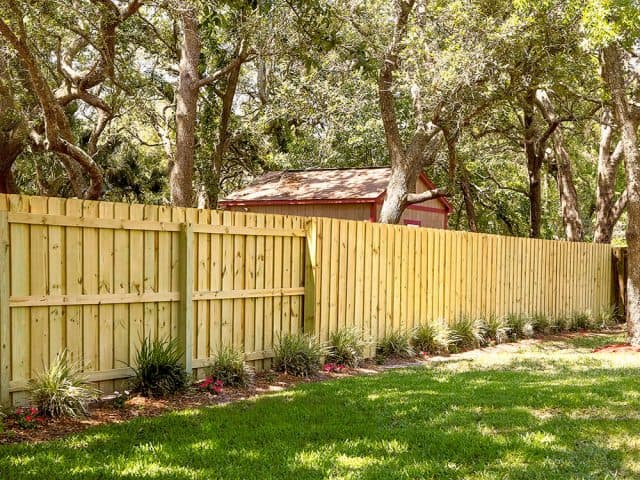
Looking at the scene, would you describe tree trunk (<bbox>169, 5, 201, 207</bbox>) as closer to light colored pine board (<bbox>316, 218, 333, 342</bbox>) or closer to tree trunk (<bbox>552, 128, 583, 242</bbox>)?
light colored pine board (<bbox>316, 218, 333, 342</bbox>)

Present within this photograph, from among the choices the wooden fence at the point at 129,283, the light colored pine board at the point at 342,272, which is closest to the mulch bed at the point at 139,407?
the wooden fence at the point at 129,283

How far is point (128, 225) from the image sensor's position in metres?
6.27

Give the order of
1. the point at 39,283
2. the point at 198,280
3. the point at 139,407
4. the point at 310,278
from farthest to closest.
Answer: the point at 310,278 → the point at 198,280 → the point at 139,407 → the point at 39,283

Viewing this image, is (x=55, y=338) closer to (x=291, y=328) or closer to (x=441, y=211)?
(x=291, y=328)

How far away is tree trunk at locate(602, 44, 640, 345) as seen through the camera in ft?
36.9

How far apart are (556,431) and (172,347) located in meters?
3.71

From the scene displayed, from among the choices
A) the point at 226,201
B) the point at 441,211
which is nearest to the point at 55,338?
the point at 226,201

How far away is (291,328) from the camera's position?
8297 millimetres

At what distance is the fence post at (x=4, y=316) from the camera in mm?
5219

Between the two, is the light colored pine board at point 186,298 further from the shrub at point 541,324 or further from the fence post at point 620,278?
the fence post at point 620,278

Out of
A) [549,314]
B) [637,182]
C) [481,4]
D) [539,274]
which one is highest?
[481,4]

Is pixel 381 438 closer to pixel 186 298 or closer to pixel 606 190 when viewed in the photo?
pixel 186 298

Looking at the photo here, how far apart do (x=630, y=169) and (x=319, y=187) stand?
8.98 meters

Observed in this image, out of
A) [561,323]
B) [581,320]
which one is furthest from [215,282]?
[581,320]
